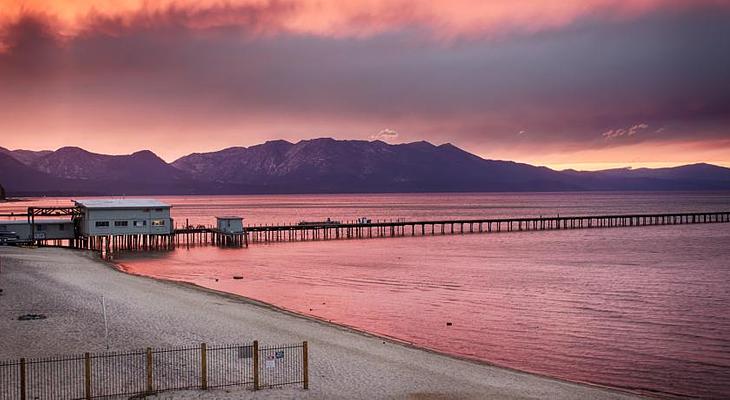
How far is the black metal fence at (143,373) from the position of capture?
17.7 meters

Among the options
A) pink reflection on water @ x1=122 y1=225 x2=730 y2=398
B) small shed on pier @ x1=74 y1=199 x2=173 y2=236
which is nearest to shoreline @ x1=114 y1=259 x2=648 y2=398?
pink reflection on water @ x1=122 y1=225 x2=730 y2=398

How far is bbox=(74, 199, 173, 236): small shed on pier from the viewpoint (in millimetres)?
70312

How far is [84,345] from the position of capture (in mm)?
23203

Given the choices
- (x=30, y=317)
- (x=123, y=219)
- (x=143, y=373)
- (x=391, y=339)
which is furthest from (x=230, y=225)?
(x=143, y=373)

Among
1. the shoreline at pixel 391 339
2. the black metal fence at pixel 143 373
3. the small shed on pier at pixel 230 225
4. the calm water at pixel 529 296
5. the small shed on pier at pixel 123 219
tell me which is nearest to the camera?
the black metal fence at pixel 143 373

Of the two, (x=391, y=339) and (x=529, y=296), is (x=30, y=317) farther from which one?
(x=529, y=296)

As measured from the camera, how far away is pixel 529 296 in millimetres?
43219

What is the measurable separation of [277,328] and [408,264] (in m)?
35.8

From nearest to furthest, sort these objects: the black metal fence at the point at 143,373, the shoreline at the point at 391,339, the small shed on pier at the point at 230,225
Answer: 1. the black metal fence at the point at 143,373
2. the shoreline at the point at 391,339
3. the small shed on pier at the point at 230,225

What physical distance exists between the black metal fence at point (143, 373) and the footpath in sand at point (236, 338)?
87cm

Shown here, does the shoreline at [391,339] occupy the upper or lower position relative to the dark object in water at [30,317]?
lower

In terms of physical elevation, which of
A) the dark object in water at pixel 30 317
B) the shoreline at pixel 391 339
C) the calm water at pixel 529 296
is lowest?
the calm water at pixel 529 296

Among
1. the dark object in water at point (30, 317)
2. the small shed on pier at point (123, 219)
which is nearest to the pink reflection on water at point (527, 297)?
the small shed on pier at point (123, 219)

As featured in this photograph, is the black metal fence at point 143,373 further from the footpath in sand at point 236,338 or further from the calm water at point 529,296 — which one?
the calm water at point 529,296
